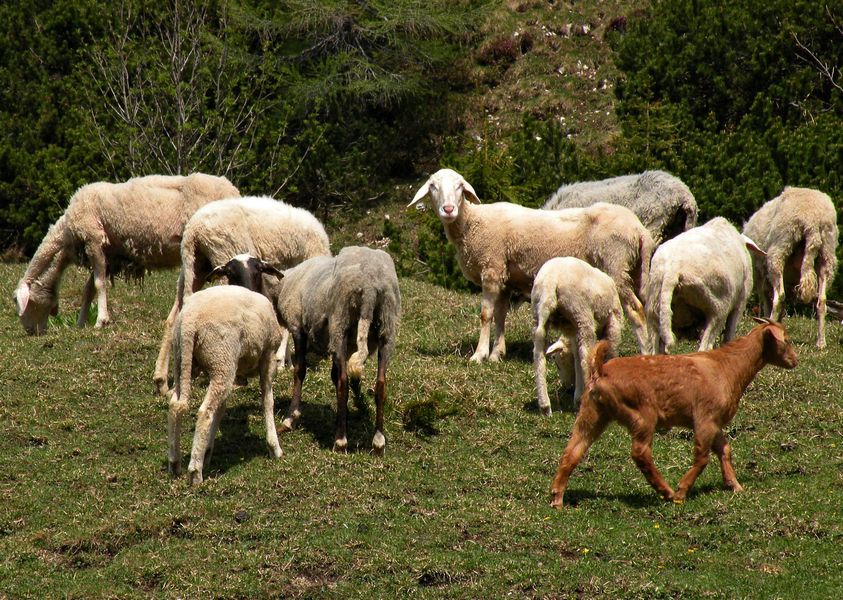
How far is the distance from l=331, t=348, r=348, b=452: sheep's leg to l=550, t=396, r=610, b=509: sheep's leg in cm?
219

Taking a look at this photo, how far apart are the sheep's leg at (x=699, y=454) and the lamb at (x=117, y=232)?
26.6 ft

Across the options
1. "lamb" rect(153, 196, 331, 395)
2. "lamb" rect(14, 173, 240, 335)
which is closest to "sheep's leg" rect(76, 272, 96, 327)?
"lamb" rect(14, 173, 240, 335)

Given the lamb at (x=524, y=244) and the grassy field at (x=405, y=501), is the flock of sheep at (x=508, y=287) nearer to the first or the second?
the lamb at (x=524, y=244)

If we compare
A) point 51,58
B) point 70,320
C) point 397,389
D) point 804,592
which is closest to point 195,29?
point 51,58

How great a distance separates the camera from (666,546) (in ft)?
27.4

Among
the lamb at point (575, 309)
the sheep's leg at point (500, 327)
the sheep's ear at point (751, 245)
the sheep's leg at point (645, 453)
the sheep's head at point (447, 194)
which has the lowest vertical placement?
the sheep's leg at point (500, 327)

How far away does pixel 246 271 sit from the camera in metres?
11.4

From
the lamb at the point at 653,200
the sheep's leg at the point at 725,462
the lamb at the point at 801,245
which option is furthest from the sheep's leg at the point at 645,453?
the lamb at the point at 653,200

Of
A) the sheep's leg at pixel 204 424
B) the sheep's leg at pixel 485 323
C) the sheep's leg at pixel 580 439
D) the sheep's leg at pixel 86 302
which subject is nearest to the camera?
the sheep's leg at pixel 580 439

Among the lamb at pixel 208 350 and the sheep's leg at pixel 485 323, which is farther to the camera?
the sheep's leg at pixel 485 323

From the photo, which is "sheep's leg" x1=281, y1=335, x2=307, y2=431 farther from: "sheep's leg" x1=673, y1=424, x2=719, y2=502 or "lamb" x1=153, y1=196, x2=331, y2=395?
"sheep's leg" x1=673, y1=424, x2=719, y2=502

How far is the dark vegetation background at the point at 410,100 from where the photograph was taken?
21.8 meters

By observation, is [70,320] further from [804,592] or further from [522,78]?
[522,78]

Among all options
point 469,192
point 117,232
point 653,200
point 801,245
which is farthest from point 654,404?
point 117,232
